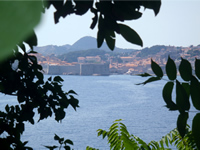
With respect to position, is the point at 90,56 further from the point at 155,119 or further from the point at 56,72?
the point at 155,119

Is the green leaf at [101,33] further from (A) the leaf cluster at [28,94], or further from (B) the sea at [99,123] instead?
(B) the sea at [99,123]

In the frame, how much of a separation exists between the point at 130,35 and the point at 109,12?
0.15 feet

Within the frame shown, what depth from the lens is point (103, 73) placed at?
4072 centimetres

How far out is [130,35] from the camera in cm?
32

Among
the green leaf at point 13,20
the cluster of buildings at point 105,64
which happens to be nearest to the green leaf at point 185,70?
the green leaf at point 13,20

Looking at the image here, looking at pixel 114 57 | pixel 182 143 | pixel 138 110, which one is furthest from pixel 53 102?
pixel 114 57

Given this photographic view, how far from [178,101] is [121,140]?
1806mm

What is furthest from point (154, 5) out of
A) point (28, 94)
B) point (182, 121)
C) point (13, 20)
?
point (28, 94)

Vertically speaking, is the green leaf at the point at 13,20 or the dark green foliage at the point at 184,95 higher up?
the green leaf at the point at 13,20

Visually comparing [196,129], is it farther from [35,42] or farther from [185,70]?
[35,42]

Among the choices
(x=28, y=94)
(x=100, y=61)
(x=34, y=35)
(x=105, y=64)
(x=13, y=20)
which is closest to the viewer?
(x=13, y=20)

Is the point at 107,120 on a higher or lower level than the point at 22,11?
lower

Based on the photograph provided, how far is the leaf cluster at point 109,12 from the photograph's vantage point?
12.4 inches

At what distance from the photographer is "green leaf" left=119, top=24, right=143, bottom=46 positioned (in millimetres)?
308
